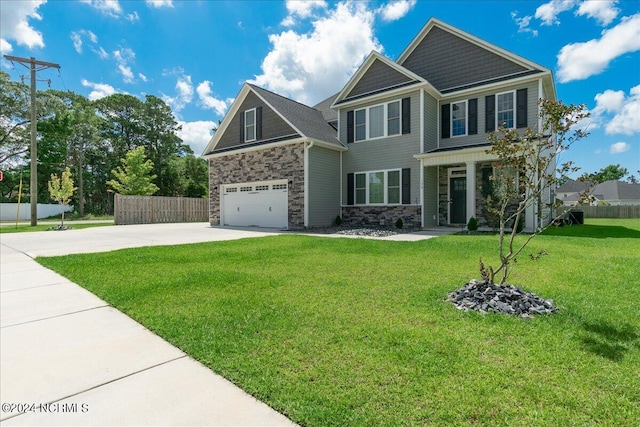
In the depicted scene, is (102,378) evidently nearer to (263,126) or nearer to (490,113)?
(490,113)

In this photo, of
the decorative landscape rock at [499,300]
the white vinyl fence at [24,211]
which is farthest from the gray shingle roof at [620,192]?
the white vinyl fence at [24,211]

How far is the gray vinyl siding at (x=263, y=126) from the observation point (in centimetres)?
1477

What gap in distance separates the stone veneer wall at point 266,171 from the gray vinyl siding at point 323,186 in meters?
0.46

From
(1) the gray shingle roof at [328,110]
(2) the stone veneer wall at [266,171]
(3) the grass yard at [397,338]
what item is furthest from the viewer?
(1) the gray shingle roof at [328,110]

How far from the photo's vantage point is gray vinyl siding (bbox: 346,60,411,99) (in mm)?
13570

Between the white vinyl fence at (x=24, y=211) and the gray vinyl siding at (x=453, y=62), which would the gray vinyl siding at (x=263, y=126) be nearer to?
the gray vinyl siding at (x=453, y=62)

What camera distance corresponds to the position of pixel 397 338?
2691 millimetres

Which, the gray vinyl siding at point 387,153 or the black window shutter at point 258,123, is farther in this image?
the black window shutter at point 258,123

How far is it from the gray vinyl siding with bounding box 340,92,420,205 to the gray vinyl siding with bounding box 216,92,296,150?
9.60ft

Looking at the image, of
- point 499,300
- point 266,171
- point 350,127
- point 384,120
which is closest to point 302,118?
point 350,127

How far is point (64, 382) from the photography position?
220cm

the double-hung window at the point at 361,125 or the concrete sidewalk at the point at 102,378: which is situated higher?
the double-hung window at the point at 361,125

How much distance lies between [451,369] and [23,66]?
24477 mm

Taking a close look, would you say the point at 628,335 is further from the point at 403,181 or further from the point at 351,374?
the point at 403,181
